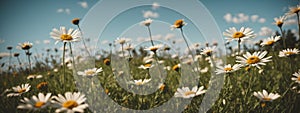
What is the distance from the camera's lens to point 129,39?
3.63 m

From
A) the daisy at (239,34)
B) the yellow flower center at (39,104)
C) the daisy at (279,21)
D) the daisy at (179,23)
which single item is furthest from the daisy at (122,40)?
the yellow flower center at (39,104)

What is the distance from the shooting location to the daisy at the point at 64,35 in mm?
2072

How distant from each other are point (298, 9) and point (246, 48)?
2.84m

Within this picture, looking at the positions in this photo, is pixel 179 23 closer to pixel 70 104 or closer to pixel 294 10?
pixel 294 10

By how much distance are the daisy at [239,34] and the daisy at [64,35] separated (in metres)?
1.40

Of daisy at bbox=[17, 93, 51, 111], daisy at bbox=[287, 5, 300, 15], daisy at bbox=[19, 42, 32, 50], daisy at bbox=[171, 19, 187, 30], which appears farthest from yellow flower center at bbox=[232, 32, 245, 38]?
daisy at bbox=[19, 42, 32, 50]

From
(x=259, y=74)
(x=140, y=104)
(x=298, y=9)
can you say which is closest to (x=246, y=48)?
(x=259, y=74)

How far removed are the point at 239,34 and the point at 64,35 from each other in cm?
163

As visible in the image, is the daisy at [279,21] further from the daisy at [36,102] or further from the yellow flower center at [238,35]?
the daisy at [36,102]

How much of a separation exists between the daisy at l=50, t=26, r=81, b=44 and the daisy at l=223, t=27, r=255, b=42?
1397 millimetres

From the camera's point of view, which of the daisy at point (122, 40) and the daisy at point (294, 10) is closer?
the daisy at point (294, 10)

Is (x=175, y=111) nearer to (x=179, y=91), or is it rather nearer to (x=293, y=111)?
(x=179, y=91)

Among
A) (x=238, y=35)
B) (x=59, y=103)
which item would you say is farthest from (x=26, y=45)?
(x=238, y=35)

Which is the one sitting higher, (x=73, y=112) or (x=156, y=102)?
(x=73, y=112)
